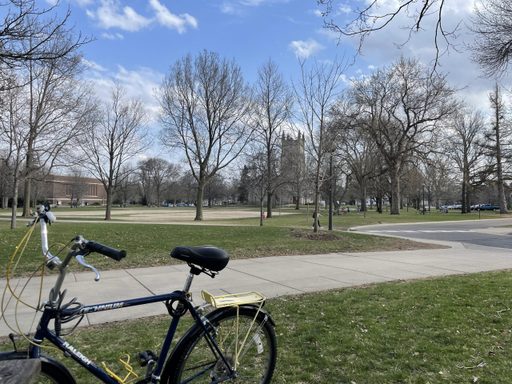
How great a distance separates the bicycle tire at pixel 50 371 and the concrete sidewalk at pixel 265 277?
3.32m

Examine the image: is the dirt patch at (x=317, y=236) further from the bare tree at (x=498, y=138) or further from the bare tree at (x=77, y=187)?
the bare tree at (x=77, y=187)

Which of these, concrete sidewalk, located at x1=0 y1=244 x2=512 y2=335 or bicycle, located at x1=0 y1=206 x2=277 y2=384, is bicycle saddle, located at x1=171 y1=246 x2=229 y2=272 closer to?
bicycle, located at x1=0 y1=206 x2=277 y2=384

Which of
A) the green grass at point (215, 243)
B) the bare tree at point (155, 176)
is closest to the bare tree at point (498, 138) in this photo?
the green grass at point (215, 243)


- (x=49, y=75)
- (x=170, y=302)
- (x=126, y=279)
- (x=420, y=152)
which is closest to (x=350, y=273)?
(x=126, y=279)

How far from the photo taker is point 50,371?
2.59 metres

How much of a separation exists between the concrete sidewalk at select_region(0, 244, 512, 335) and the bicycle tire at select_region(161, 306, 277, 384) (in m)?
2.99

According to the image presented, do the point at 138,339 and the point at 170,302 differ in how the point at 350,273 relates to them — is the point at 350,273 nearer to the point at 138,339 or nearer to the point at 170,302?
the point at 138,339

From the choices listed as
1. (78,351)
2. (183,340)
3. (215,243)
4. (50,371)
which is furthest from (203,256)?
(215,243)

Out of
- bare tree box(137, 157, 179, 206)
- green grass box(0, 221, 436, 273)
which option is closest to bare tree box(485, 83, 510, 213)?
green grass box(0, 221, 436, 273)

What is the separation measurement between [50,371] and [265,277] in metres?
7.01

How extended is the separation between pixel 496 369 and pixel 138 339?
3537 mm

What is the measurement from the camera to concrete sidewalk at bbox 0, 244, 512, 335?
7195 millimetres

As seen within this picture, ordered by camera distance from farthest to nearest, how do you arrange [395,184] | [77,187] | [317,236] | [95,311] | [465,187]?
[77,187] → [465,187] → [395,184] → [317,236] → [95,311]

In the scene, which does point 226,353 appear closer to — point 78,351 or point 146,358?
point 146,358
